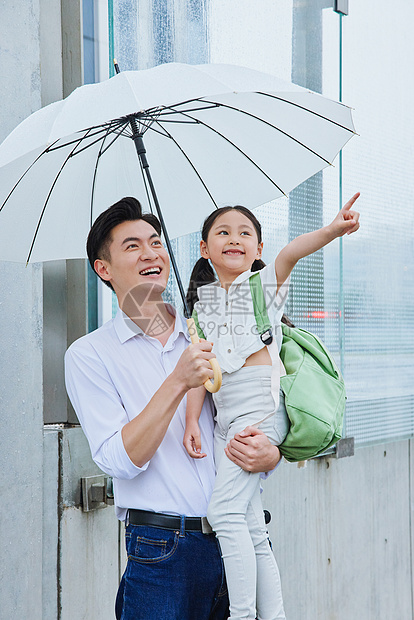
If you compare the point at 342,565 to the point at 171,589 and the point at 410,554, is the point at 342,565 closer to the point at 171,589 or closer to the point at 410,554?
the point at 410,554

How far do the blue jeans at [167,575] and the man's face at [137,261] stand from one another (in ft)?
2.43

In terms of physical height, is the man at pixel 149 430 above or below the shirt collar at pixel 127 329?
below

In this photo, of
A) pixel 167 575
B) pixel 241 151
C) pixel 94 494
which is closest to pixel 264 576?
pixel 167 575

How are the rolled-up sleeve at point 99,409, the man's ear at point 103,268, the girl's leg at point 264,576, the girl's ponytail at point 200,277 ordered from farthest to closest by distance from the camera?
the girl's ponytail at point 200,277
the man's ear at point 103,268
the girl's leg at point 264,576
the rolled-up sleeve at point 99,409

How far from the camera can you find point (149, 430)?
6.61 ft

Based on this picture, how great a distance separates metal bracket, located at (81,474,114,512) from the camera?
10.1 ft

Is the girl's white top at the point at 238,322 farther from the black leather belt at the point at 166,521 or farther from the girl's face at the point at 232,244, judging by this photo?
the black leather belt at the point at 166,521

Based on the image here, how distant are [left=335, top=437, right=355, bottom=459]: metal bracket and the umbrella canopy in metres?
1.98

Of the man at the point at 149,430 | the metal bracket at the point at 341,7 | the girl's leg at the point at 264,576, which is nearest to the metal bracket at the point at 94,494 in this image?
the man at the point at 149,430

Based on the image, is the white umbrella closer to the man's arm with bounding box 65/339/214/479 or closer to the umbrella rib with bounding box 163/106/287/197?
the umbrella rib with bounding box 163/106/287/197

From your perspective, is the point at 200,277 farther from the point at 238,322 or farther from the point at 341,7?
the point at 341,7

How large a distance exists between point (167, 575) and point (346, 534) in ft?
8.70

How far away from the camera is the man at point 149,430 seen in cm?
204

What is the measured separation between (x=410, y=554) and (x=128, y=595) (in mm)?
3451
